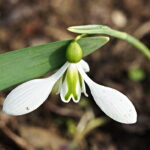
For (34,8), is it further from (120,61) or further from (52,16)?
(120,61)

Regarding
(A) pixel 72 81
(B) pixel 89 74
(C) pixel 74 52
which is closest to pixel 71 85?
(A) pixel 72 81

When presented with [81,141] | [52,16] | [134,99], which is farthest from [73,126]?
[52,16]

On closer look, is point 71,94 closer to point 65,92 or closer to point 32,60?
point 65,92

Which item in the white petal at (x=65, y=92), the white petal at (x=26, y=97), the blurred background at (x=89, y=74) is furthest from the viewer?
the blurred background at (x=89, y=74)

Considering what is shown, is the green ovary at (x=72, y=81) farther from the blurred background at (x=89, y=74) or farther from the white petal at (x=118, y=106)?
the blurred background at (x=89, y=74)

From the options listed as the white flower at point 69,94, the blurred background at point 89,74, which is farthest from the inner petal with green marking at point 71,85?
the blurred background at point 89,74
